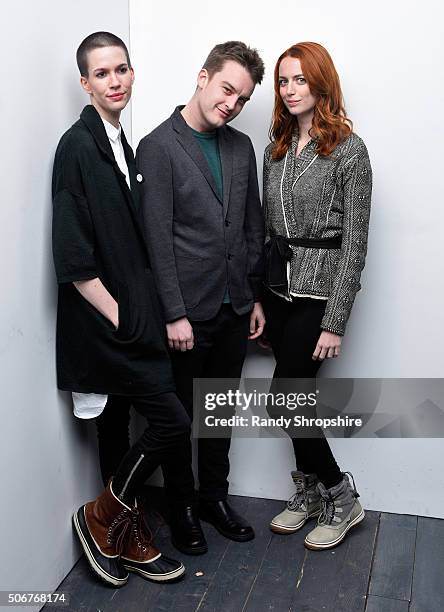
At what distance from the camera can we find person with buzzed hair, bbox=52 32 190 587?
6.87ft

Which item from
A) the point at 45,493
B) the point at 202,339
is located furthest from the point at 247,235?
the point at 45,493

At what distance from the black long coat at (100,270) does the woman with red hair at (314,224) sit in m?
0.48

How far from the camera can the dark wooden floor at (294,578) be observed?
89.0 inches

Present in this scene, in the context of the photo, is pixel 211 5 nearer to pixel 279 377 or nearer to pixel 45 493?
pixel 279 377

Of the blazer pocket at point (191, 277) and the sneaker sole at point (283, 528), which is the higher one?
the blazer pocket at point (191, 277)

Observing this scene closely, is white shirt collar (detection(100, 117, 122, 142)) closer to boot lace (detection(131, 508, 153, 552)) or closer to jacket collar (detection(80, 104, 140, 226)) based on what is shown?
jacket collar (detection(80, 104, 140, 226))

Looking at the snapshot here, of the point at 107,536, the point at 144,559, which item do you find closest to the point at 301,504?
the point at 144,559

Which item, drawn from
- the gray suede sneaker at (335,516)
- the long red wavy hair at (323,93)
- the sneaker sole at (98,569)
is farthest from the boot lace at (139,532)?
the long red wavy hair at (323,93)

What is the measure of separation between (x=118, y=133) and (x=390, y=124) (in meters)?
0.93

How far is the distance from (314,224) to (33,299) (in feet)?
2.95

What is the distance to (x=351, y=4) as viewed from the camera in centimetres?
255

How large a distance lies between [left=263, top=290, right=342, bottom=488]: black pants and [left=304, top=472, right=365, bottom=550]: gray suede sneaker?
0.04m

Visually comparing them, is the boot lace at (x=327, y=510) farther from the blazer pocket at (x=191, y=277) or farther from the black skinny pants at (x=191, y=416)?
the blazer pocket at (x=191, y=277)

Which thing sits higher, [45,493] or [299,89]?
[299,89]
